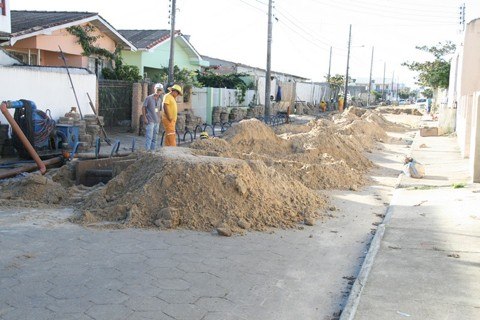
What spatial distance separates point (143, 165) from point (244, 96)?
2419 centimetres

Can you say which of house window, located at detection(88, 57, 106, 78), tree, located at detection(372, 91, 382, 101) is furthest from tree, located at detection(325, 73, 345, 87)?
house window, located at detection(88, 57, 106, 78)

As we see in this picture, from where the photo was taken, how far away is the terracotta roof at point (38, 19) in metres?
18.9

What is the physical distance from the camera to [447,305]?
451 centimetres

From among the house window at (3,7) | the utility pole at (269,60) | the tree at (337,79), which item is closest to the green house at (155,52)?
the utility pole at (269,60)

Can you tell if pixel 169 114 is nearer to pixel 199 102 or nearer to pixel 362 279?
pixel 362 279

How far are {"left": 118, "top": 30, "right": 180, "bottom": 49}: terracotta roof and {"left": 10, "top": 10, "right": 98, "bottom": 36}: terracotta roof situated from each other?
485cm

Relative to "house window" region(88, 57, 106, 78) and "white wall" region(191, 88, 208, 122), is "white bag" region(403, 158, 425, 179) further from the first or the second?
"house window" region(88, 57, 106, 78)

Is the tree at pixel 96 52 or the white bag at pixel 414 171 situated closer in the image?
the white bag at pixel 414 171

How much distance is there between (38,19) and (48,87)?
25.3 ft

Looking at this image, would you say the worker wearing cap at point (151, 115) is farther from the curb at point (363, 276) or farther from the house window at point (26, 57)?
the house window at point (26, 57)

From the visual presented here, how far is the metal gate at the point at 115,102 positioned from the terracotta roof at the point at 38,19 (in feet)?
9.82

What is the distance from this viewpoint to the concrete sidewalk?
4457 millimetres

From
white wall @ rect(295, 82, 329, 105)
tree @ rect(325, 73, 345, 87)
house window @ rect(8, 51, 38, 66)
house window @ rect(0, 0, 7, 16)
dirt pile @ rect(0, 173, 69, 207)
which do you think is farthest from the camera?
tree @ rect(325, 73, 345, 87)

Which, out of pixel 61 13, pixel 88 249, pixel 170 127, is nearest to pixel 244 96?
pixel 61 13
